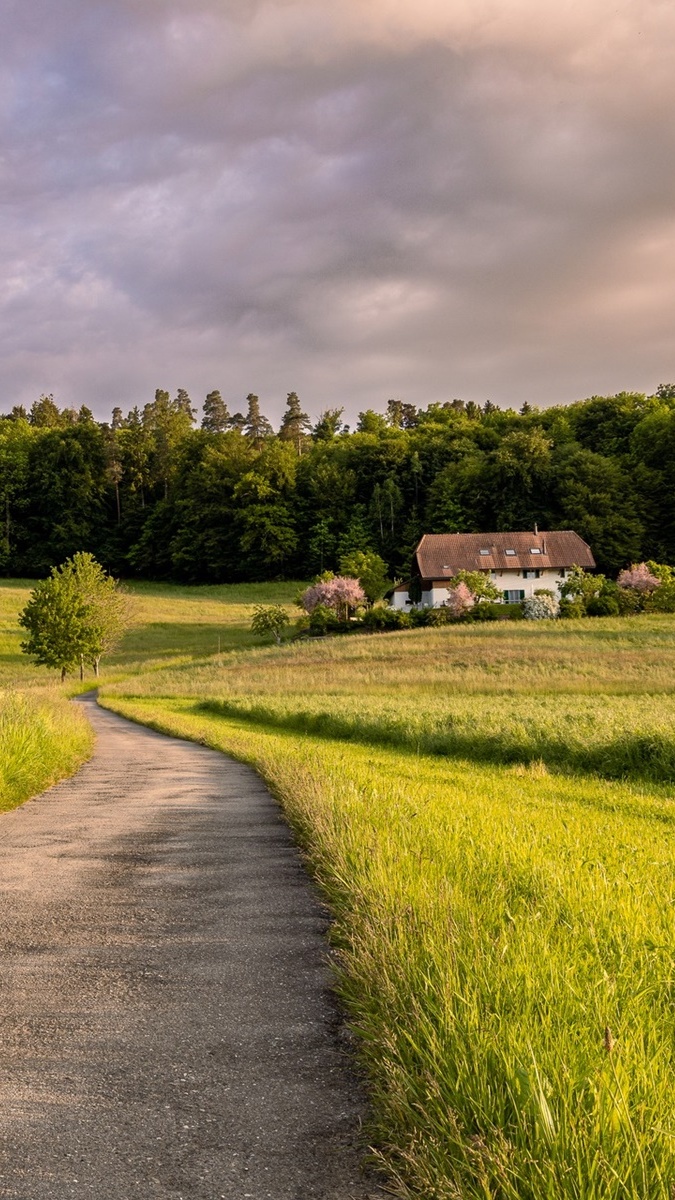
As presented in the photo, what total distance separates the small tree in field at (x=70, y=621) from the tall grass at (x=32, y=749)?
43.6 metres

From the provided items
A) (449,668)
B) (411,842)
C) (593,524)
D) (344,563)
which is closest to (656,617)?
(449,668)

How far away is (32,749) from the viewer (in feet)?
46.9

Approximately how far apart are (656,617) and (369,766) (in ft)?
185

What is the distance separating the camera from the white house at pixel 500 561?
91.4 metres

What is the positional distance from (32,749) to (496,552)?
8316 cm

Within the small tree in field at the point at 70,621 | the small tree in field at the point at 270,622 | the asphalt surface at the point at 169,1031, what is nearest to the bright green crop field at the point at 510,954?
the asphalt surface at the point at 169,1031

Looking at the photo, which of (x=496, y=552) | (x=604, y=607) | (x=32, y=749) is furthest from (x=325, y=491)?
(x=32, y=749)

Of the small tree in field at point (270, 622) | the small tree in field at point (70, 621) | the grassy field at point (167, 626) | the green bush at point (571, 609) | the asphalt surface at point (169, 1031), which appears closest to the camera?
the asphalt surface at point (169, 1031)

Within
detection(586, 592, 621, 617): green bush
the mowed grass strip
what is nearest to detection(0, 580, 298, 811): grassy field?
the mowed grass strip

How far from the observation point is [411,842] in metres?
7.11

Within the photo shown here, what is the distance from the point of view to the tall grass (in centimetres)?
1251

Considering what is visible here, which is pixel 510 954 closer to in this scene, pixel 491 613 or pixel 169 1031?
pixel 169 1031

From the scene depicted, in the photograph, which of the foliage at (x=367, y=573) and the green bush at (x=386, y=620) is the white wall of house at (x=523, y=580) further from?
the green bush at (x=386, y=620)

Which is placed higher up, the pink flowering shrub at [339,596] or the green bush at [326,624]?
the pink flowering shrub at [339,596]
